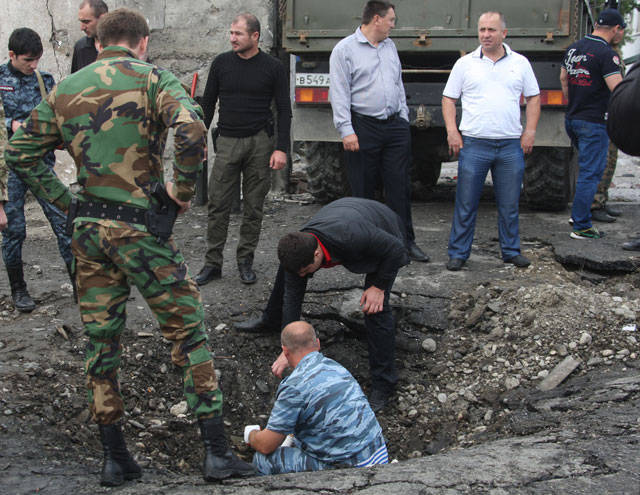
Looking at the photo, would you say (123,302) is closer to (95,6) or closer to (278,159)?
(278,159)

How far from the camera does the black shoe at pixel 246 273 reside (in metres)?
5.34

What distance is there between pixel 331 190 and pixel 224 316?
10.5 feet

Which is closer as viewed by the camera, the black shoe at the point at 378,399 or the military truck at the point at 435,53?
the black shoe at the point at 378,399

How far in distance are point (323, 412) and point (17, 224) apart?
104 inches

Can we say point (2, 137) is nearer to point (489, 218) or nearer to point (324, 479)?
point (324, 479)

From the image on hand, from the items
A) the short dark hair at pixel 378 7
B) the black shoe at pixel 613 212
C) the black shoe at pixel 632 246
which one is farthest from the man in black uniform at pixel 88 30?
the black shoe at pixel 613 212

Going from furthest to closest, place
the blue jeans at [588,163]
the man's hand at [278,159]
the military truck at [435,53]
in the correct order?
the military truck at [435,53] → the blue jeans at [588,163] → the man's hand at [278,159]

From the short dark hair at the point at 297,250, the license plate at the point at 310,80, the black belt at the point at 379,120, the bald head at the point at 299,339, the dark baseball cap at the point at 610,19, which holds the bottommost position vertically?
the bald head at the point at 299,339

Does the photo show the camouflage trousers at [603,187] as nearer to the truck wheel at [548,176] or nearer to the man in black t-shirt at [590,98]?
the truck wheel at [548,176]

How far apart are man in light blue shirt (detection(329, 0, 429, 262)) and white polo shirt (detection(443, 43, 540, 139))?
49cm

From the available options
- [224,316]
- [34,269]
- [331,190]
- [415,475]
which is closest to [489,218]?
[331,190]

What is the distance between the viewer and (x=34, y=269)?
5.78 metres

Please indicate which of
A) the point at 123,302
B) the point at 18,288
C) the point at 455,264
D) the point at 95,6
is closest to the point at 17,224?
the point at 18,288

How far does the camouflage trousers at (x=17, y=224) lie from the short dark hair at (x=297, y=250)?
1.79 metres
